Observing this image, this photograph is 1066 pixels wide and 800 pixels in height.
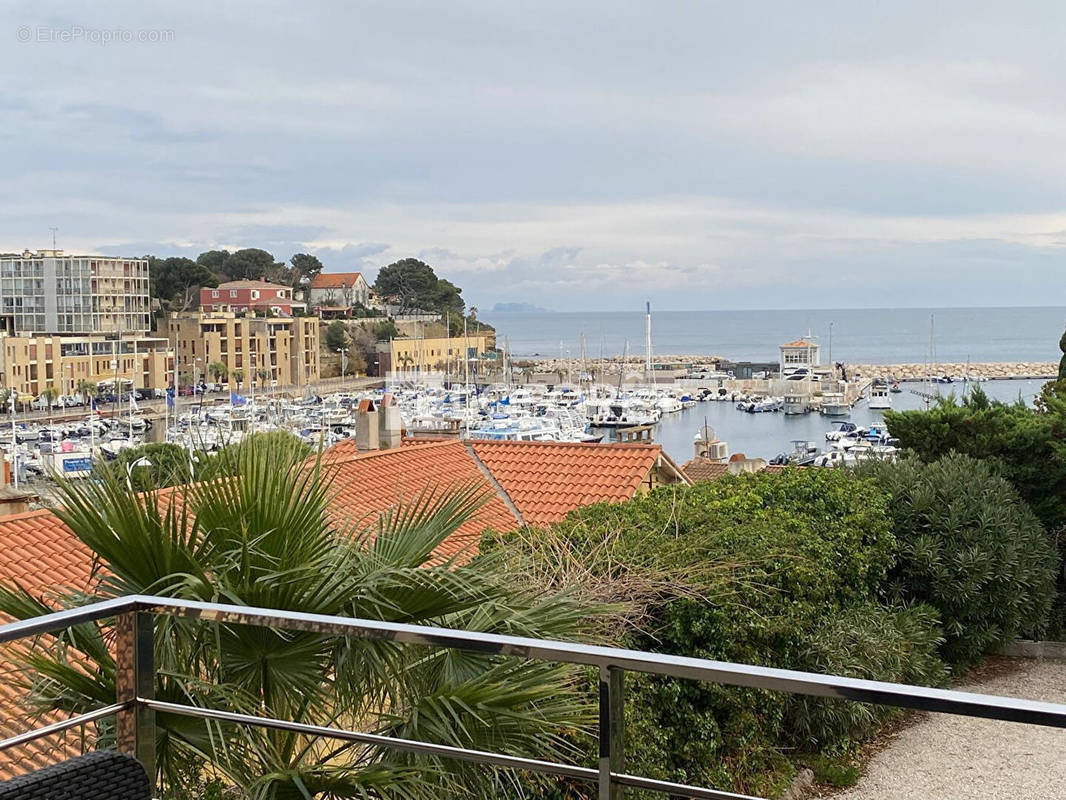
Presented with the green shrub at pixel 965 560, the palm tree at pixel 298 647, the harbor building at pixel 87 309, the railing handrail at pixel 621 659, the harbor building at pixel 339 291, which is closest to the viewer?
the railing handrail at pixel 621 659

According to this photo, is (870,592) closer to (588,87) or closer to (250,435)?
(250,435)

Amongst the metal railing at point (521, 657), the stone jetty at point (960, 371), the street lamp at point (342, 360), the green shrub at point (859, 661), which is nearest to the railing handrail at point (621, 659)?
the metal railing at point (521, 657)

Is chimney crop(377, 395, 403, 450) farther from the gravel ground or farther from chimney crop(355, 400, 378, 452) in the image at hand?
the gravel ground

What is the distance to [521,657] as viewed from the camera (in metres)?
2.33

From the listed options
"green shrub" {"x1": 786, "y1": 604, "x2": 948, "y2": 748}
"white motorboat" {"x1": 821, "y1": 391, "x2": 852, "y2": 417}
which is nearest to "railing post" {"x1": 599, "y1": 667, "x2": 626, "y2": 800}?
"green shrub" {"x1": 786, "y1": 604, "x2": 948, "y2": 748}

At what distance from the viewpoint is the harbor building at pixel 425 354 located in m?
120

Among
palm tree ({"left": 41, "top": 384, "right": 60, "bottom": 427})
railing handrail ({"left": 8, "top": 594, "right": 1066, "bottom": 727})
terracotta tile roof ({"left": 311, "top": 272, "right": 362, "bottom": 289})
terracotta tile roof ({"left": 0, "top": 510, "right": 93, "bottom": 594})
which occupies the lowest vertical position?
palm tree ({"left": 41, "top": 384, "right": 60, "bottom": 427})

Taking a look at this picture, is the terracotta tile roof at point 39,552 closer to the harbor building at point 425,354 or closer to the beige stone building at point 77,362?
the beige stone building at point 77,362

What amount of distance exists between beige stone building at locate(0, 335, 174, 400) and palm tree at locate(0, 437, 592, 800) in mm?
95398

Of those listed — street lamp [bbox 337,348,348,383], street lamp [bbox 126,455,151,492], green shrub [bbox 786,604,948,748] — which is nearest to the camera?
street lamp [bbox 126,455,151,492]

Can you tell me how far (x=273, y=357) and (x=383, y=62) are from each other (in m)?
80.0

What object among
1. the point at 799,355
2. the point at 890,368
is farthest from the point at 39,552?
the point at 890,368

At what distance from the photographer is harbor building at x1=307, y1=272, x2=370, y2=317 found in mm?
138750

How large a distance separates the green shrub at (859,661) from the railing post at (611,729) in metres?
5.58
